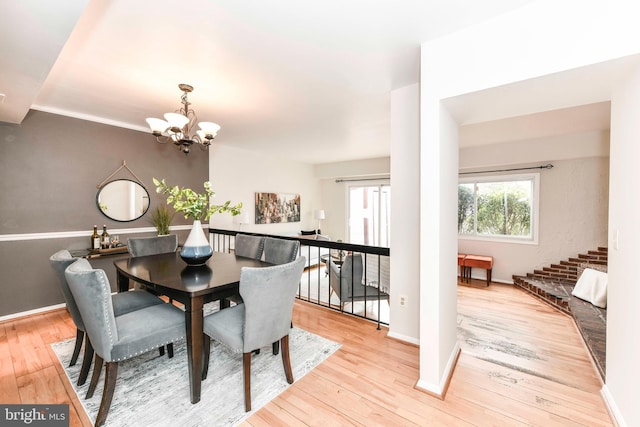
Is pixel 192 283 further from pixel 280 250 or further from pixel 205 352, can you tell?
pixel 280 250

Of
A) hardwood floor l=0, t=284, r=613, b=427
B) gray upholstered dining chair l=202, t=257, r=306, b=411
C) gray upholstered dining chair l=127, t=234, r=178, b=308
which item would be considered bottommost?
hardwood floor l=0, t=284, r=613, b=427

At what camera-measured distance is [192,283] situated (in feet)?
6.00

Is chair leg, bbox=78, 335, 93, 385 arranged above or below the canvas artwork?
below

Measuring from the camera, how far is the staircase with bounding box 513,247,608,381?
239cm

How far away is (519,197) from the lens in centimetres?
482

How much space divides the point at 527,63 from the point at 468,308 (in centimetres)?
309

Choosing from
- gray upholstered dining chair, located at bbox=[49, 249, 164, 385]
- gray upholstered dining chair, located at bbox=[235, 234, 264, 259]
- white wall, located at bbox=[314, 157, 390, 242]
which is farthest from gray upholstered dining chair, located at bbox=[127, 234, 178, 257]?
white wall, located at bbox=[314, 157, 390, 242]

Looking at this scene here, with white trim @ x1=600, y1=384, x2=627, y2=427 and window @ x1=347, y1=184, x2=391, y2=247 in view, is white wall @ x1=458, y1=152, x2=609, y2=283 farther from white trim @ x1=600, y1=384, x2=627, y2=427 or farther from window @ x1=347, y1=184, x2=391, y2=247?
white trim @ x1=600, y1=384, x2=627, y2=427

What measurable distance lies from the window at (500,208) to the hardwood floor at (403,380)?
2.23 metres

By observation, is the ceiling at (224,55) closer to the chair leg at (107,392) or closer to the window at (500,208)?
the window at (500,208)

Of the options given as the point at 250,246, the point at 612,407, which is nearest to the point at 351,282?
the point at 250,246

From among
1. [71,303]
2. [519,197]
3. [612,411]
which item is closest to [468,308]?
[612,411]

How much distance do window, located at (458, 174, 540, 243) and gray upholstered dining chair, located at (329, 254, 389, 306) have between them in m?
3.09

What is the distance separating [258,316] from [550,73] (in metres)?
2.18
